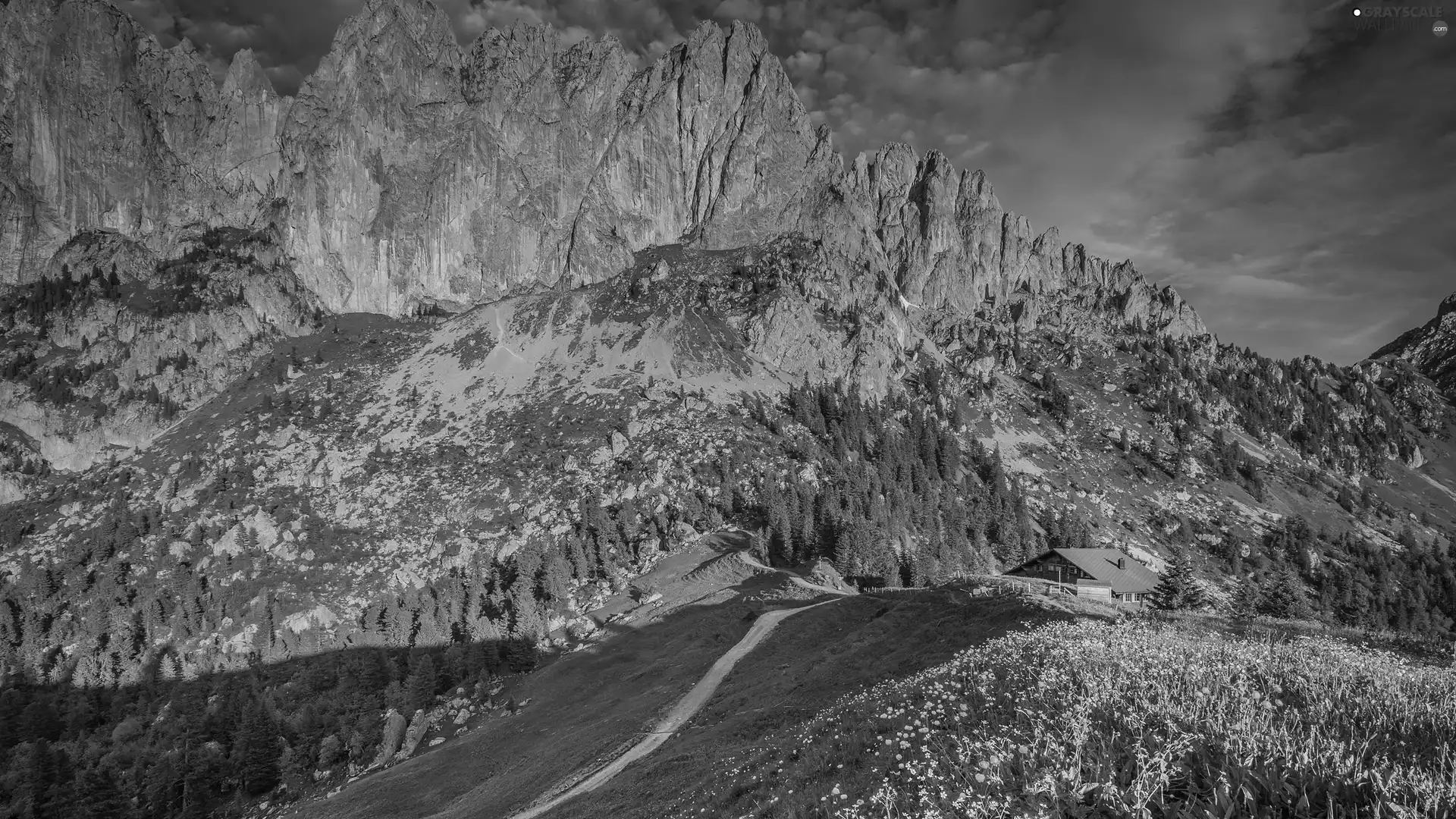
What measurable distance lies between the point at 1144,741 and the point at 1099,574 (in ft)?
223

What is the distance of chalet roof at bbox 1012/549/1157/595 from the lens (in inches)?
2763

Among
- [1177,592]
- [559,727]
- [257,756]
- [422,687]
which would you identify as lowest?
[257,756]

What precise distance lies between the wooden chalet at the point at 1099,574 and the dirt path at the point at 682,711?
24383 mm

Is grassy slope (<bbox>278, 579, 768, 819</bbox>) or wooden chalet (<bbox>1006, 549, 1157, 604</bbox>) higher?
wooden chalet (<bbox>1006, 549, 1157, 604</bbox>)

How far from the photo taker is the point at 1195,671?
46.2 feet

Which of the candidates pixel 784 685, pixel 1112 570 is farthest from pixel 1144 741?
pixel 1112 570

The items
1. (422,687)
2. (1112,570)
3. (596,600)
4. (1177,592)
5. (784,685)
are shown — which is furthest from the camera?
(596,600)

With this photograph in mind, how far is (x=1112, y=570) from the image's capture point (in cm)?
7138

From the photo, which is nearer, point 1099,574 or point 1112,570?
point 1099,574

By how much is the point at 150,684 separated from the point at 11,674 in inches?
1269

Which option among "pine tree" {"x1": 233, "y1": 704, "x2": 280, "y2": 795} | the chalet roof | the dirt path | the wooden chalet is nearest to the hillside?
"pine tree" {"x1": 233, "y1": 704, "x2": 280, "y2": 795}

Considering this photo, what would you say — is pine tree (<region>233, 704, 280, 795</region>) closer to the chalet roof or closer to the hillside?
the hillside

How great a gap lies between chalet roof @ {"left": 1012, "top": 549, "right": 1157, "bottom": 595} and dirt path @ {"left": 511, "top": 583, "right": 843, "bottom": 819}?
25.8 metres

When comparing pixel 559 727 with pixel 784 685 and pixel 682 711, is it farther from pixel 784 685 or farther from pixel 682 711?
pixel 784 685
